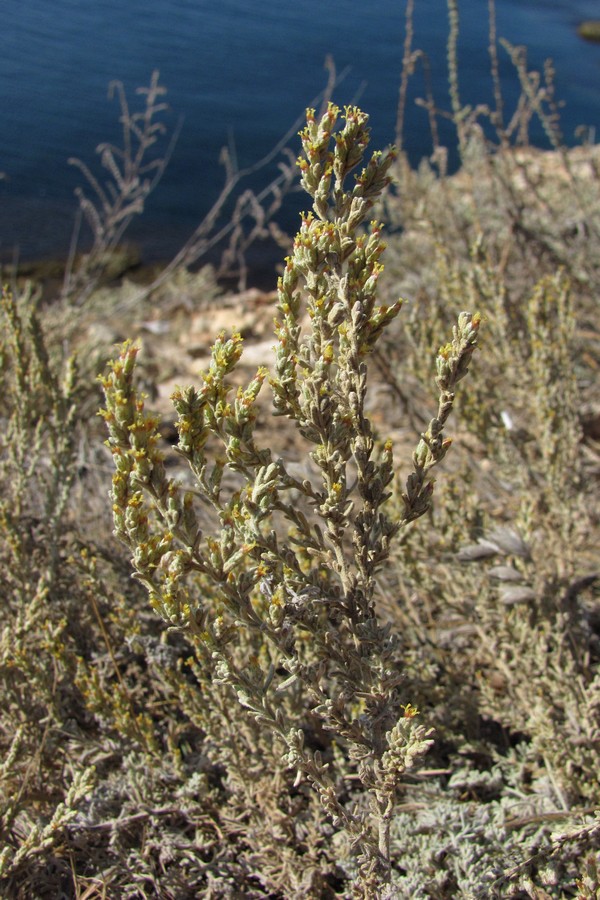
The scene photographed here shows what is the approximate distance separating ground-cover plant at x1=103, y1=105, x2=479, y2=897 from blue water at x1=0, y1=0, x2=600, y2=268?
7.87 ft

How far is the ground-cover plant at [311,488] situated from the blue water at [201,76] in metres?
2.40

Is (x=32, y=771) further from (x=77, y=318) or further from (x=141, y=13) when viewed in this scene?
(x=141, y=13)

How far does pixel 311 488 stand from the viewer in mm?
1576

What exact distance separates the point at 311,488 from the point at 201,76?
913 cm

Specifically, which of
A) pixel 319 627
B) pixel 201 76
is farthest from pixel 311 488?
pixel 201 76

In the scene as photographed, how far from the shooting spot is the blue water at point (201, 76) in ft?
14.4

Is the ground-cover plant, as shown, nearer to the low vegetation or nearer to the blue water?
the low vegetation

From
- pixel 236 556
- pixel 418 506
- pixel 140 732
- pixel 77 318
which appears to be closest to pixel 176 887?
pixel 140 732

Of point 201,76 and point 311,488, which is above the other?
point 201,76

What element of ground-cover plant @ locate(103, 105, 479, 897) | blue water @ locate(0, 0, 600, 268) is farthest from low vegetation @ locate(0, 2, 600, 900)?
blue water @ locate(0, 0, 600, 268)

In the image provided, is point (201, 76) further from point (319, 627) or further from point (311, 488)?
point (319, 627)

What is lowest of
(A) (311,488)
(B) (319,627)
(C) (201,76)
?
(B) (319,627)

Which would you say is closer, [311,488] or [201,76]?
[311,488]

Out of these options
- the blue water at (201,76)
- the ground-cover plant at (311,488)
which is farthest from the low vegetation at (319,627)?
the blue water at (201,76)
